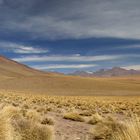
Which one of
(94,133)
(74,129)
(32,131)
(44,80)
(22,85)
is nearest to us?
(32,131)

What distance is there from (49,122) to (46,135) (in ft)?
16.9

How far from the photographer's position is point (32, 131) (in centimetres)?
876

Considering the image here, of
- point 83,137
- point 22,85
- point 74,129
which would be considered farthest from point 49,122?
point 22,85

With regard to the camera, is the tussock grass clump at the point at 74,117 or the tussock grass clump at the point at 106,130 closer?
the tussock grass clump at the point at 106,130

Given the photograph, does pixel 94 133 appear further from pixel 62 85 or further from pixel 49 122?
pixel 62 85

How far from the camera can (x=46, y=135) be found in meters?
8.96

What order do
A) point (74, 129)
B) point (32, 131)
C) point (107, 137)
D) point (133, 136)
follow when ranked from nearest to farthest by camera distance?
point (133, 136)
point (32, 131)
point (107, 137)
point (74, 129)

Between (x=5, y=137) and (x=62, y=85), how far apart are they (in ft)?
355

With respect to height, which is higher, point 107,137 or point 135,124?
point 135,124

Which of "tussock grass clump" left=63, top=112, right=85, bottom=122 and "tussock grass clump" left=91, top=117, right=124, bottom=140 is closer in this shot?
"tussock grass clump" left=91, top=117, right=124, bottom=140

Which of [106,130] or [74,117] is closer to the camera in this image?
[106,130]

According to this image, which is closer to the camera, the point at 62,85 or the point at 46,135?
the point at 46,135

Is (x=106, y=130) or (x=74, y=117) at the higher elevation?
(x=106, y=130)

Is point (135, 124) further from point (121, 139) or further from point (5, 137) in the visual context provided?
point (5, 137)
